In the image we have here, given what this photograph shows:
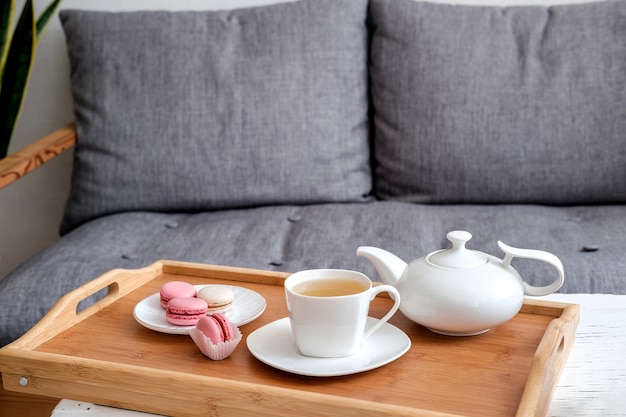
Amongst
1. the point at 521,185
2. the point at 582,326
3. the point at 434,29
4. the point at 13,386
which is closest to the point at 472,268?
the point at 582,326

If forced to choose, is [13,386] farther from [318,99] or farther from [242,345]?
[318,99]

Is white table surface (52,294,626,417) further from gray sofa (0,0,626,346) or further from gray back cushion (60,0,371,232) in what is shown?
gray back cushion (60,0,371,232)

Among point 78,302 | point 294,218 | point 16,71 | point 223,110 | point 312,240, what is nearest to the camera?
point 78,302

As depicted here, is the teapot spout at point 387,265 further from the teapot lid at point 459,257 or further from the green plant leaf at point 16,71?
the green plant leaf at point 16,71

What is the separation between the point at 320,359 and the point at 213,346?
0.44 feet

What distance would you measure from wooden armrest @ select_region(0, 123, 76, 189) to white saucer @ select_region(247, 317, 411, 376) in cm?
99

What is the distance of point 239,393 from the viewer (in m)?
0.88

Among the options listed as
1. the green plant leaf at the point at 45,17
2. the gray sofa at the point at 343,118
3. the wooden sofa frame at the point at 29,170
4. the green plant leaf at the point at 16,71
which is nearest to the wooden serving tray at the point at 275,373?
the wooden sofa frame at the point at 29,170

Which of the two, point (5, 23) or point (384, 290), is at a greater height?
point (5, 23)

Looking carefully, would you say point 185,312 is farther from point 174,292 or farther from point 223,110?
point 223,110

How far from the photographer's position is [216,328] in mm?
978

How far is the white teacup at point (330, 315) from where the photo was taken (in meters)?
0.92

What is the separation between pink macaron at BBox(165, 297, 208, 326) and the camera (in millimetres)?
1061

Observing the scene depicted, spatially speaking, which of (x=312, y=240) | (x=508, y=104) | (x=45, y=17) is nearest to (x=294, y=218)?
(x=312, y=240)
